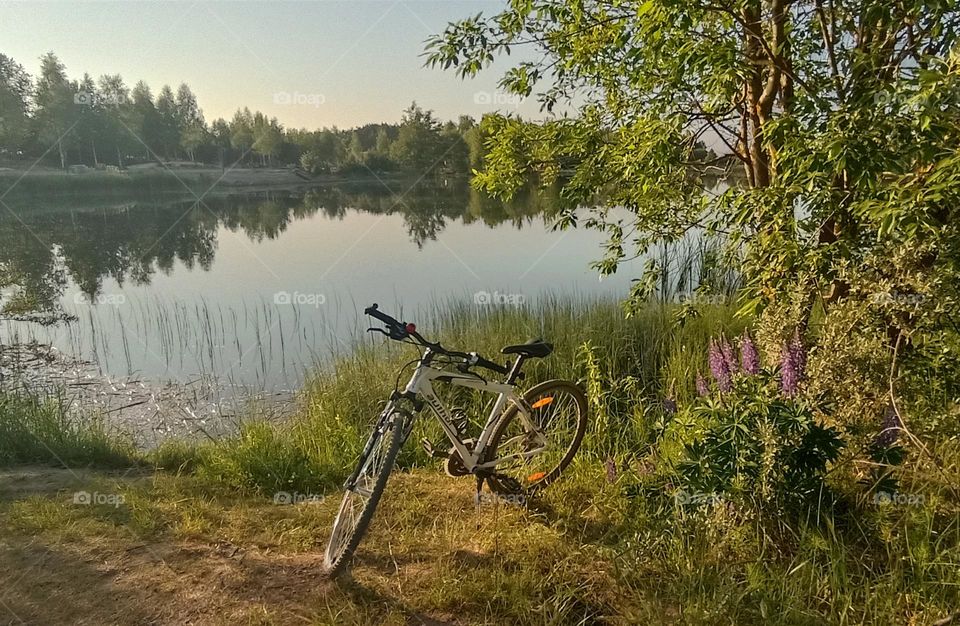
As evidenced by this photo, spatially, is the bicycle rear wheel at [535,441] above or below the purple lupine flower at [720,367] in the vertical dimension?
below

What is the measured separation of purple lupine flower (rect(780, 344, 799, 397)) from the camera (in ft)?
7.62

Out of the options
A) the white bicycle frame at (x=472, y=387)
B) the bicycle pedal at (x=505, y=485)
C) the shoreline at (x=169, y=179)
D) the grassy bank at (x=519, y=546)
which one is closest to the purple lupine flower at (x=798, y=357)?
the grassy bank at (x=519, y=546)

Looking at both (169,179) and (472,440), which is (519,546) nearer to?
(472,440)

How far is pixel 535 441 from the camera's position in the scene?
9.75 ft

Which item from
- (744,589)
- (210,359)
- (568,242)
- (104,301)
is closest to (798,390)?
(744,589)

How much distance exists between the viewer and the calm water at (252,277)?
7170mm

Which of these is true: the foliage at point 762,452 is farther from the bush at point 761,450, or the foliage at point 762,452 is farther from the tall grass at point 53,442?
the tall grass at point 53,442

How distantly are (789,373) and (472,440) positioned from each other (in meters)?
1.55

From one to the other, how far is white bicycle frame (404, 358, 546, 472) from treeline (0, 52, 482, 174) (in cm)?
1776

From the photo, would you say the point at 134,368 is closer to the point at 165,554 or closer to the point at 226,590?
the point at 165,554

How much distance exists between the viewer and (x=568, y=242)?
14.2 metres

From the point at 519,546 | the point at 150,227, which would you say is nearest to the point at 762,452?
the point at 519,546

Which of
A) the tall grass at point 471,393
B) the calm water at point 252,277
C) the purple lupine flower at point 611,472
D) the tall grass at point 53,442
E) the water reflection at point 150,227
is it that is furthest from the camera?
the water reflection at point 150,227

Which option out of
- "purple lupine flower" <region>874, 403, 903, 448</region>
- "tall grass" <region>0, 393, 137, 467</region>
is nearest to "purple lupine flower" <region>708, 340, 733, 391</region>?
"purple lupine flower" <region>874, 403, 903, 448</region>
